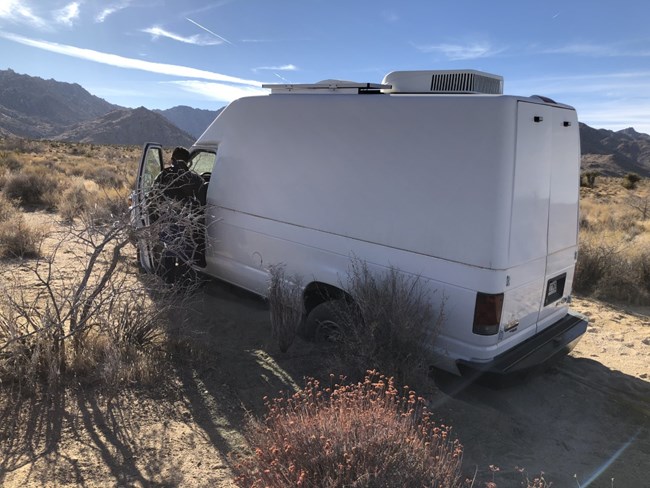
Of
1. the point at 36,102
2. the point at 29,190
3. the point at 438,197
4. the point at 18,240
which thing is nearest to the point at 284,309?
the point at 438,197

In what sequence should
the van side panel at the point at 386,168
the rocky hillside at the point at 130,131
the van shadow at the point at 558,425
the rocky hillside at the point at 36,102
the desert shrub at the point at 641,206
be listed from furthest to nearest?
the rocky hillside at the point at 36,102 → the rocky hillside at the point at 130,131 → the desert shrub at the point at 641,206 → the van side panel at the point at 386,168 → the van shadow at the point at 558,425

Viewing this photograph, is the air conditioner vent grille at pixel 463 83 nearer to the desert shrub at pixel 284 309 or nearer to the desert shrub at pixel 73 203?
the desert shrub at pixel 284 309

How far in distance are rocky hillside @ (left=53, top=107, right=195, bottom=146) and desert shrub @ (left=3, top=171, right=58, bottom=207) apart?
109 metres

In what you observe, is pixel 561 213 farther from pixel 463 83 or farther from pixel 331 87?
pixel 331 87

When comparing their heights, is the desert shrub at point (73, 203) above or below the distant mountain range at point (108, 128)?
below

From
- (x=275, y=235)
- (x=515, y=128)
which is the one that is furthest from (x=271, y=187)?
(x=515, y=128)

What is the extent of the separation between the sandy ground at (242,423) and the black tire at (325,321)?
0.14 metres

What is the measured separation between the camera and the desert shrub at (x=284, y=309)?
16.1 ft

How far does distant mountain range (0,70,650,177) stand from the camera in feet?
289

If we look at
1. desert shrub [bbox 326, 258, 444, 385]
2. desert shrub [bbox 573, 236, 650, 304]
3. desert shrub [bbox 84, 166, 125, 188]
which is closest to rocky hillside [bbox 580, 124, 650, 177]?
desert shrub [bbox 84, 166, 125, 188]

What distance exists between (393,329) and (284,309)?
1.25 meters

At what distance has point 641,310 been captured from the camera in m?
7.63

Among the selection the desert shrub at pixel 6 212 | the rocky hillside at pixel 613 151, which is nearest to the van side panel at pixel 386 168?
the desert shrub at pixel 6 212

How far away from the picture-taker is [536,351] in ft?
14.0
